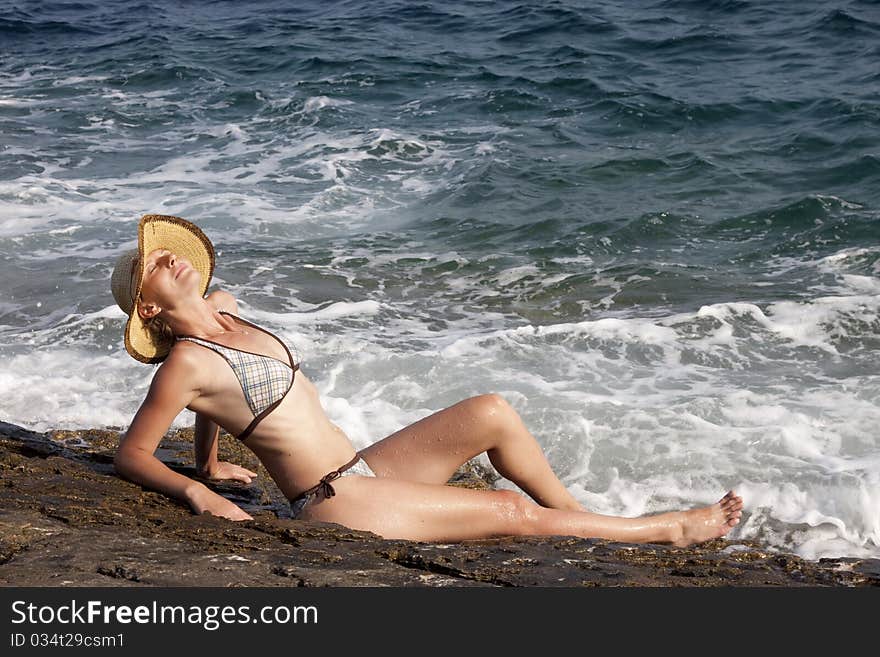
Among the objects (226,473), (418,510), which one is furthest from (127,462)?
(418,510)

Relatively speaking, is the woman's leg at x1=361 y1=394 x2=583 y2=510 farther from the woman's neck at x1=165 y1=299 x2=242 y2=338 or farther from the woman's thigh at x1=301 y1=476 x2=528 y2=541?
the woman's neck at x1=165 y1=299 x2=242 y2=338

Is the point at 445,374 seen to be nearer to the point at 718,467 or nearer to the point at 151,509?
the point at 718,467

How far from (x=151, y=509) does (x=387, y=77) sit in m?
12.4

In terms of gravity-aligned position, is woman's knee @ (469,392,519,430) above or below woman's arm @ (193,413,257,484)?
above

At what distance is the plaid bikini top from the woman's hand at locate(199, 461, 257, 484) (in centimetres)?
60

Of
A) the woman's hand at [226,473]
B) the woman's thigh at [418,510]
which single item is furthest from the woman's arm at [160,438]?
the woman's hand at [226,473]

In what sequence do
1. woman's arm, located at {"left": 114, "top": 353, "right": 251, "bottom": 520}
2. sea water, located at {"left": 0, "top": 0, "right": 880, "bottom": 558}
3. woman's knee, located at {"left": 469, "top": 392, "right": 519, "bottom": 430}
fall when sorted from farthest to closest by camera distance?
sea water, located at {"left": 0, "top": 0, "right": 880, "bottom": 558} < woman's knee, located at {"left": 469, "top": 392, "right": 519, "bottom": 430} < woman's arm, located at {"left": 114, "top": 353, "right": 251, "bottom": 520}

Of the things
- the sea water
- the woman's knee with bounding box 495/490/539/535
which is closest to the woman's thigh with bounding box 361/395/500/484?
the woman's knee with bounding box 495/490/539/535

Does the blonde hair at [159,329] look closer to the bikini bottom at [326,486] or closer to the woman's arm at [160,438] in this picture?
the woman's arm at [160,438]

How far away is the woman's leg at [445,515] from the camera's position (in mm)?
3996

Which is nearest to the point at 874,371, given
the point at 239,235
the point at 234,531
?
the point at 234,531

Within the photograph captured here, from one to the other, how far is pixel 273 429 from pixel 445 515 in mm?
718

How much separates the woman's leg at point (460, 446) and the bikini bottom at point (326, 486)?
121 mm

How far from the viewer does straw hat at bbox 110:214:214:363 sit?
4004 millimetres
